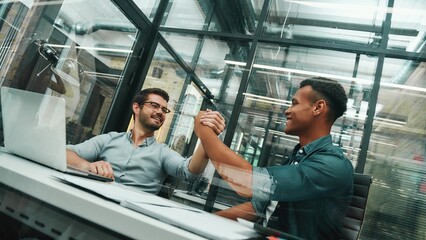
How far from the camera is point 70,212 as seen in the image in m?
0.45

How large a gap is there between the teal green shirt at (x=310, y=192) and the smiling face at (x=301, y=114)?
27cm

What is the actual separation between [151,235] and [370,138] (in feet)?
9.43

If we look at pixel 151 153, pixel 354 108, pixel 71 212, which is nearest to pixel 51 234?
pixel 71 212

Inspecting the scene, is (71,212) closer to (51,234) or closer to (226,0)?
(51,234)

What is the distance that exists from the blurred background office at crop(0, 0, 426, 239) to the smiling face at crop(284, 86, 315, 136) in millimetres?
1186

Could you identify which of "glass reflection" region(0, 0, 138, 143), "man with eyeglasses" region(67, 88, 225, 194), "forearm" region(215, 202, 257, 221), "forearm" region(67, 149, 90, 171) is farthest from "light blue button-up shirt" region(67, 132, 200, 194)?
"forearm" region(215, 202, 257, 221)

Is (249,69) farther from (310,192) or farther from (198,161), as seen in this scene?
(310,192)

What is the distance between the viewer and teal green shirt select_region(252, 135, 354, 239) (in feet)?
3.13

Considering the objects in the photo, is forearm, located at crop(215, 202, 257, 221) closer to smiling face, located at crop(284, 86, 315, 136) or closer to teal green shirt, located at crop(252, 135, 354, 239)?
teal green shirt, located at crop(252, 135, 354, 239)

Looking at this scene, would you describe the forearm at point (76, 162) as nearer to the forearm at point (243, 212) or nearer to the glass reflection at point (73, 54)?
the forearm at point (243, 212)

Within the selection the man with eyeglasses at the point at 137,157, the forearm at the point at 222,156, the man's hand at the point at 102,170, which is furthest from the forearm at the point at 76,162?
the forearm at the point at 222,156

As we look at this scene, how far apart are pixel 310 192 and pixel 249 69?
2331 millimetres

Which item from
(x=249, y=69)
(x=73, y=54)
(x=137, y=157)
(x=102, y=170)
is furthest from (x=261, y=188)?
(x=73, y=54)

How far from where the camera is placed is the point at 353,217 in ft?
3.66
